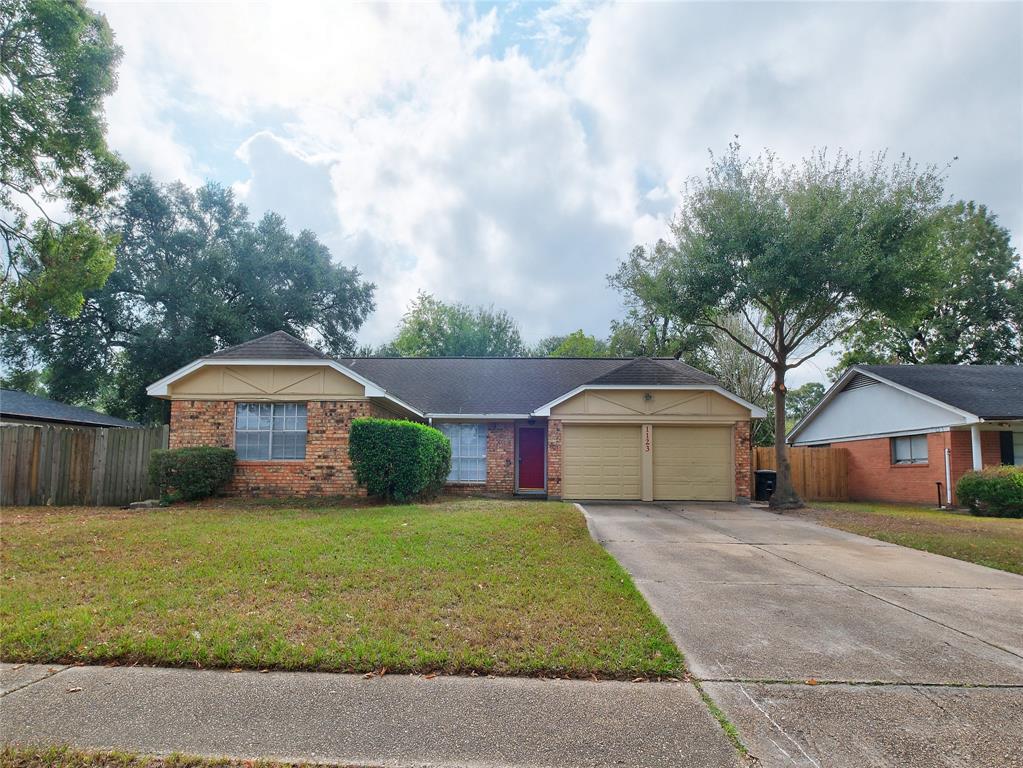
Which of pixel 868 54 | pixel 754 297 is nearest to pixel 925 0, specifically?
pixel 868 54

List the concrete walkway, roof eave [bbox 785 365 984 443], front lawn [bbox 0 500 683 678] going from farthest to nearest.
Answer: roof eave [bbox 785 365 984 443]
front lawn [bbox 0 500 683 678]
the concrete walkway

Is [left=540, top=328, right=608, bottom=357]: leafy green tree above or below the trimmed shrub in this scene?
above

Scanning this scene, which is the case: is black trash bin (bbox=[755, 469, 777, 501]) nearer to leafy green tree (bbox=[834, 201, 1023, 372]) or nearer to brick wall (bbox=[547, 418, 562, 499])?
brick wall (bbox=[547, 418, 562, 499])

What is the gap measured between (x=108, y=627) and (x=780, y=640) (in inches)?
201

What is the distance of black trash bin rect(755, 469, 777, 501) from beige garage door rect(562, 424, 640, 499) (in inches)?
167

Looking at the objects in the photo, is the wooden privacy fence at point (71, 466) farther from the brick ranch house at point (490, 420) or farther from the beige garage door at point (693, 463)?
the beige garage door at point (693, 463)

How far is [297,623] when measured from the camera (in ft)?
14.6

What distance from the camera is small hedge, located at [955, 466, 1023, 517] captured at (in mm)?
13500

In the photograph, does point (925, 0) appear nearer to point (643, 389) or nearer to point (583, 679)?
point (643, 389)

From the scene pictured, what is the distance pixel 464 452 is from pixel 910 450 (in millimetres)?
13989

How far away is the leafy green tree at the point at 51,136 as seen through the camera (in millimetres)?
10828

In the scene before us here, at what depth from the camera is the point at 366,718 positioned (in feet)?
→ 10.3

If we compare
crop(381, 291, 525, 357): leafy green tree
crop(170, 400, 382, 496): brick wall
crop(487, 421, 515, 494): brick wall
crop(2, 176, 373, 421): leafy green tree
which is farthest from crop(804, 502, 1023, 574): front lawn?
crop(381, 291, 525, 357): leafy green tree

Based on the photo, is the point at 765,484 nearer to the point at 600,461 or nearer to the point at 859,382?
the point at 600,461
